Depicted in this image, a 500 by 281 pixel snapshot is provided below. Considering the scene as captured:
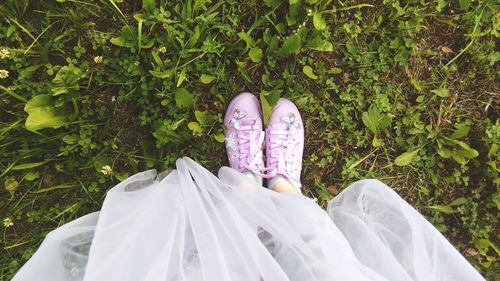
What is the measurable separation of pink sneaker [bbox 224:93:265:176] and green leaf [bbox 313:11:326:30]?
1.22ft

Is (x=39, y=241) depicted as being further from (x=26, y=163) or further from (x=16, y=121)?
(x=16, y=121)

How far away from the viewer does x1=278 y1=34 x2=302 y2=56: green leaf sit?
6.05 feet

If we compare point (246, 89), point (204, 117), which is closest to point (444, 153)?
point (246, 89)

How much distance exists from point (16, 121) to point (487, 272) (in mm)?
2010

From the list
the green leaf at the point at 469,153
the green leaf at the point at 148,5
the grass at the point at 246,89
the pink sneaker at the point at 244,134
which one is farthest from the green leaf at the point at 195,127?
the green leaf at the point at 469,153

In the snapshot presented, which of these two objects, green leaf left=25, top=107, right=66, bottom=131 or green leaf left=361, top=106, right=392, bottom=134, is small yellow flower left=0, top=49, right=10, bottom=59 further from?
green leaf left=361, top=106, right=392, bottom=134

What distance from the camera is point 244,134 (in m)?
1.94

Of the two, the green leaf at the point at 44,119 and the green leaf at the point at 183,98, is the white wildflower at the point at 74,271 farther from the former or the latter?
the green leaf at the point at 183,98

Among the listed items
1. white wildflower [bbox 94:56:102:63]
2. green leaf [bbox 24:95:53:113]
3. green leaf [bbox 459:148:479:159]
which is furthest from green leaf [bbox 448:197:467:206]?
green leaf [bbox 24:95:53:113]

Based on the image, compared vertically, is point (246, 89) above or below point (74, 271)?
above

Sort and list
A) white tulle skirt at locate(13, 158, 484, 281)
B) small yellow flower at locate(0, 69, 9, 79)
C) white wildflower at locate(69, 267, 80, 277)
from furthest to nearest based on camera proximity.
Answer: small yellow flower at locate(0, 69, 9, 79) → white wildflower at locate(69, 267, 80, 277) → white tulle skirt at locate(13, 158, 484, 281)

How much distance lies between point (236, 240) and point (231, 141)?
613 mm

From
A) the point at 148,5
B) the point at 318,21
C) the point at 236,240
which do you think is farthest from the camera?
the point at 318,21

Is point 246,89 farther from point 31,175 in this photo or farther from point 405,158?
point 31,175
